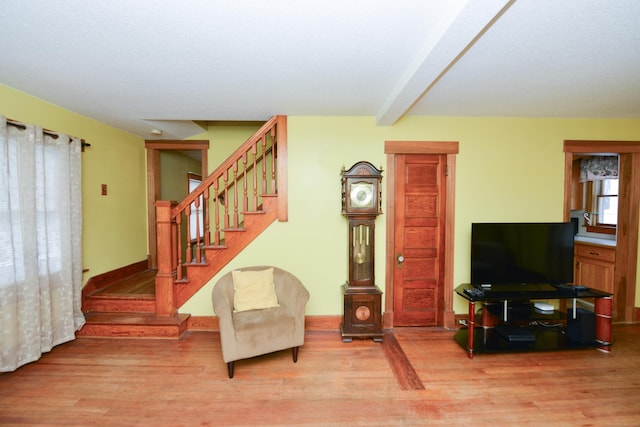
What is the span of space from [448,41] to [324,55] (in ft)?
2.49

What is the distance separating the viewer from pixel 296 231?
9.64 ft

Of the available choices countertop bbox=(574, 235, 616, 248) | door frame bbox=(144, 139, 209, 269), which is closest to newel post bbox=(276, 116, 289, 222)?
door frame bbox=(144, 139, 209, 269)

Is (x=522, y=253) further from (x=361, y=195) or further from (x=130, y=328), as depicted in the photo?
(x=130, y=328)

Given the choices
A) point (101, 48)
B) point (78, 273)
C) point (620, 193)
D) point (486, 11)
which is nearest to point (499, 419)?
point (486, 11)

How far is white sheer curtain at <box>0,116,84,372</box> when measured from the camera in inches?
83.6

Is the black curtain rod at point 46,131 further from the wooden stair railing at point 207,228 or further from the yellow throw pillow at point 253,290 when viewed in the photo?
the yellow throw pillow at point 253,290

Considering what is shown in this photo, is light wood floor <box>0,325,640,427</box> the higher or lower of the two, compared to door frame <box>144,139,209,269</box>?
lower

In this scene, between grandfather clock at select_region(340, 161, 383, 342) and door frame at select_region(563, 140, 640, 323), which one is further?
door frame at select_region(563, 140, 640, 323)

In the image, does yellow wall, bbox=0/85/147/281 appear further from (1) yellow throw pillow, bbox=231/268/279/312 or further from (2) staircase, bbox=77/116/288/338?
(1) yellow throw pillow, bbox=231/268/279/312

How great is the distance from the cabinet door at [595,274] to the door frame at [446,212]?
208 cm

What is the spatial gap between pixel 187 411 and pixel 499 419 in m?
2.15

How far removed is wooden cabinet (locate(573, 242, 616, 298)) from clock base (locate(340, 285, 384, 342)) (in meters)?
3.02

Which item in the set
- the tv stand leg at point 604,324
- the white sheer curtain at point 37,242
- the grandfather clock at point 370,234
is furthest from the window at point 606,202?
the white sheer curtain at point 37,242

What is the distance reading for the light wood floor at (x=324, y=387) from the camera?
1736mm
